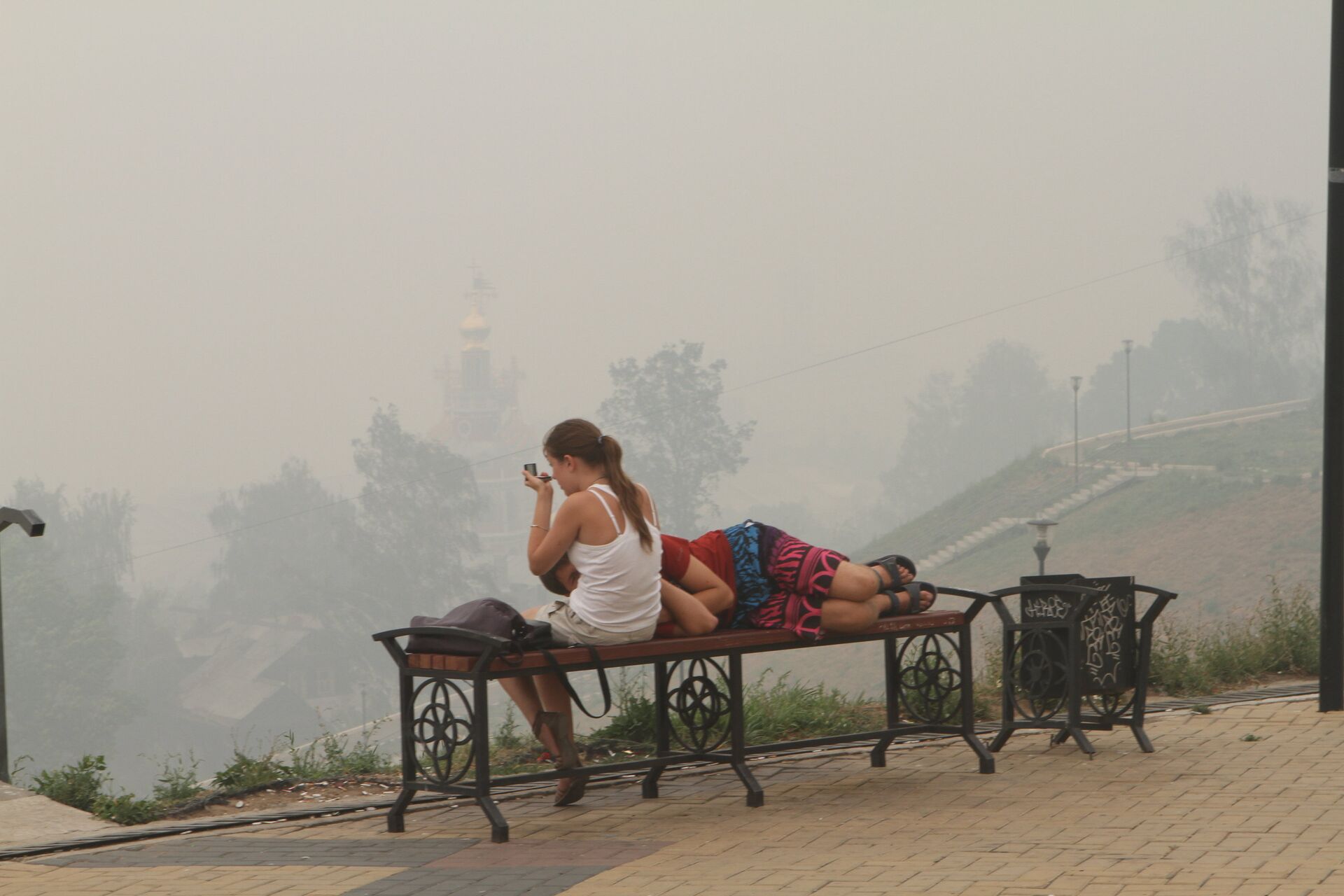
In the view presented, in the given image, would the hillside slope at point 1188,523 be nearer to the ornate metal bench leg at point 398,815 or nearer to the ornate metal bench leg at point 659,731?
the ornate metal bench leg at point 659,731

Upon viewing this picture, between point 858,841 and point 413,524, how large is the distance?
3819 inches

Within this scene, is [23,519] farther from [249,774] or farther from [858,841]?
[858,841]

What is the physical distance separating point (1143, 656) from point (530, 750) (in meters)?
2.91

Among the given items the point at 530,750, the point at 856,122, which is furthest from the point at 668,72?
the point at 530,750

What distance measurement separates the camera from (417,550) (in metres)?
99.9

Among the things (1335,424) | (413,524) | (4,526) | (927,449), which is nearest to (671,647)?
(4,526)

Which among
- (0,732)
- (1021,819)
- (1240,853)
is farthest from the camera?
(0,732)

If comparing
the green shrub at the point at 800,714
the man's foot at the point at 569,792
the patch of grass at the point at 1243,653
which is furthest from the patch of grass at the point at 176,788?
the patch of grass at the point at 1243,653

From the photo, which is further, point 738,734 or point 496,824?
point 738,734

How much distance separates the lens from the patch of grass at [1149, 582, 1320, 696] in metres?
8.60

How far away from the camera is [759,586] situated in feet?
19.6

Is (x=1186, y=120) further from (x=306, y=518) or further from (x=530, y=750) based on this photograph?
(x=530, y=750)

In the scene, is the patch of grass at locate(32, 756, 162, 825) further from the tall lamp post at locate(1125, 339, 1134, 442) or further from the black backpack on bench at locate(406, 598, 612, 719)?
the tall lamp post at locate(1125, 339, 1134, 442)

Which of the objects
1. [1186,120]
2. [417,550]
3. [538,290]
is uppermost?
[1186,120]
